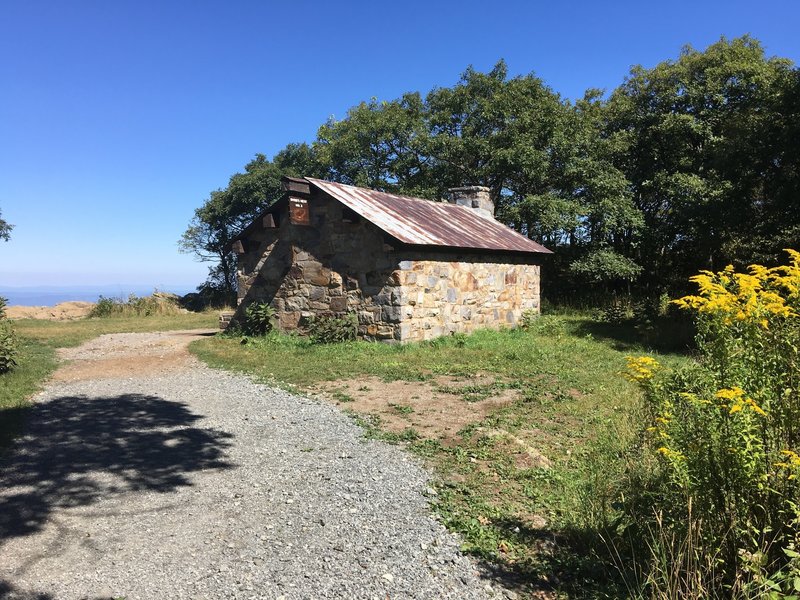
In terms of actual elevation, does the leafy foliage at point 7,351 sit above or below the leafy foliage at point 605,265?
below

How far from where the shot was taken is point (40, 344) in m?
13.1

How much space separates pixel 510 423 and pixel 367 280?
652 centimetres

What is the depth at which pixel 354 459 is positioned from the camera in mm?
5211

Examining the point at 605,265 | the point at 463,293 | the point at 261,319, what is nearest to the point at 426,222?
the point at 463,293

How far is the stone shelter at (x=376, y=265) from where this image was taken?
12.0 m

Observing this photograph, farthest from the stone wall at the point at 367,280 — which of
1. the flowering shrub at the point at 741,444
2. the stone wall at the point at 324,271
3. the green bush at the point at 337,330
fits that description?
the flowering shrub at the point at 741,444

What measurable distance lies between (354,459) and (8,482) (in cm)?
296

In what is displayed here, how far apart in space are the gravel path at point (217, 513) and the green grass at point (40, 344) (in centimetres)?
39

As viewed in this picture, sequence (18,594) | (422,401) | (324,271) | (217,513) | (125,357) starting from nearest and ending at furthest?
1. (18,594)
2. (217,513)
3. (422,401)
4. (125,357)
5. (324,271)

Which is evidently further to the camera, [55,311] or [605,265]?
[55,311]

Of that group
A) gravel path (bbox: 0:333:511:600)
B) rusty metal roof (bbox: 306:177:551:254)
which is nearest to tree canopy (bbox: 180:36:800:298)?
rusty metal roof (bbox: 306:177:551:254)

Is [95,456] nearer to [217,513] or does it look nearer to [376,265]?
[217,513]

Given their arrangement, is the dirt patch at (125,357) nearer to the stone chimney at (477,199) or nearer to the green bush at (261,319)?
the green bush at (261,319)

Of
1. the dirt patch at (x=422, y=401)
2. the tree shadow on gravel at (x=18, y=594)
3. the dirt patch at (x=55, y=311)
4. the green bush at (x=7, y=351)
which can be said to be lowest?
the tree shadow on gravel at (x=18, y=594)
